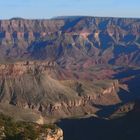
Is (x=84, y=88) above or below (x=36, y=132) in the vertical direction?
below

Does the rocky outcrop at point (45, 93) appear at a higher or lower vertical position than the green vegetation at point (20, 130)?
lower

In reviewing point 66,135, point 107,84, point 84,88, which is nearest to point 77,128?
point 66,135

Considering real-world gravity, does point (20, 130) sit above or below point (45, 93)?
above

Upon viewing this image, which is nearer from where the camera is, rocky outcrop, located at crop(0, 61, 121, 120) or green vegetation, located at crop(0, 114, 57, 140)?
green vegetation, located at crop(0, 114, 57, 140)

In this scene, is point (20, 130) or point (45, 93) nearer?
point (20, 130)

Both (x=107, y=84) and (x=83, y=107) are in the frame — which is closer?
(x=83, y=107)

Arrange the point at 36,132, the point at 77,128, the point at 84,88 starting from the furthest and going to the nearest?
the point at 84,88 → the point at 77,128 → the point at 36,132

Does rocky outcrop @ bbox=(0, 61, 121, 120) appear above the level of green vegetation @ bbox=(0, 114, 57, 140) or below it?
below

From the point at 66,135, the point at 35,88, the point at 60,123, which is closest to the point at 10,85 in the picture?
Answer: the point at 35,88

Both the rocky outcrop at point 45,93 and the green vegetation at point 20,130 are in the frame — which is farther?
the rocky outcrop at point 45,93

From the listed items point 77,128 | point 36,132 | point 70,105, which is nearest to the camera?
point 36,132

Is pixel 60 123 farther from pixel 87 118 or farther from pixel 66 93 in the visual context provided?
pixel 66 93
